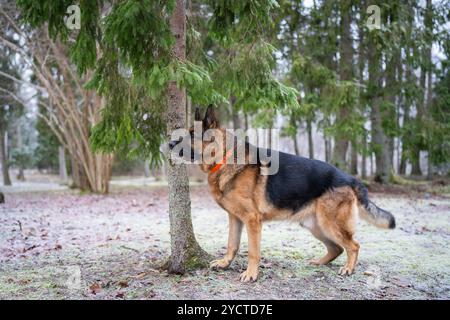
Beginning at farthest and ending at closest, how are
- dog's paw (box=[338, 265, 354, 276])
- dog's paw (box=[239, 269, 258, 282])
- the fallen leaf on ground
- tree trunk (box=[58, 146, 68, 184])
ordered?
tree trunk (box=[58, 146, 68, 184]) < dog's paw (box=[338, 265, 354, 276]) < dog's paw (box=[239, 269, 258, 282]) < the fallen leaf on ground

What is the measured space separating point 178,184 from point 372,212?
271cm

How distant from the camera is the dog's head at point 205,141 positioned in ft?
16.2

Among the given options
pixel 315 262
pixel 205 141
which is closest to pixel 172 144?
pixel 205 141

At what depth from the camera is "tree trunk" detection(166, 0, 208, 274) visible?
5117 millimetres

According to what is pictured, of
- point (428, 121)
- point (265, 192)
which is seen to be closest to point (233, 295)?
point (265, 192)

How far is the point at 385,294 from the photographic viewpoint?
4.45 metres

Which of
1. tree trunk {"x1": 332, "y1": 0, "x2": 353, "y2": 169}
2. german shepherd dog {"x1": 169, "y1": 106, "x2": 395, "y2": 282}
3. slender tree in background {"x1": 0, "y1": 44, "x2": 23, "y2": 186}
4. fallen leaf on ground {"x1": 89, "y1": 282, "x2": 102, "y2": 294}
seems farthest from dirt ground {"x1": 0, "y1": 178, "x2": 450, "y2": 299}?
slender tree in background {"x1": 0, "y1": 44, "x2": 23, "y2": 186}

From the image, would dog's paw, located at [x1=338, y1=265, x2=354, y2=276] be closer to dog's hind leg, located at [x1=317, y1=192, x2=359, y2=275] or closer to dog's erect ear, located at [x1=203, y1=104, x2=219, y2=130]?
dog's hind leg, located at [x1=317, y1=192, x2=359, y2=275]

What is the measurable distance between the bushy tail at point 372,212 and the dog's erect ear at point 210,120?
6.95ft

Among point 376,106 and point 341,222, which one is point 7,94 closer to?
point 376,106

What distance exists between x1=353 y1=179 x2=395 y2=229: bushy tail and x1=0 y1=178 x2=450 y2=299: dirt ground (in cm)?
66

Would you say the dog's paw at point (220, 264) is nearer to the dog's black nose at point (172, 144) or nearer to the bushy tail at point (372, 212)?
the dog's black nose at point (172, 144)

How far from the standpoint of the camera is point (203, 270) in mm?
5207

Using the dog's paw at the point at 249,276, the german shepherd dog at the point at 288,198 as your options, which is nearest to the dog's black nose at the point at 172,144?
the german shepherd dog at the point at 288,198
